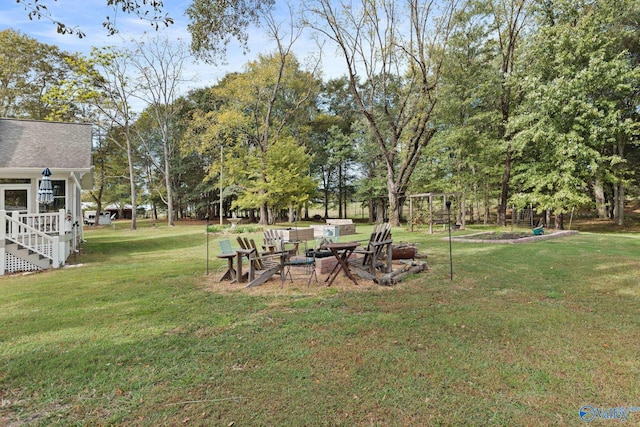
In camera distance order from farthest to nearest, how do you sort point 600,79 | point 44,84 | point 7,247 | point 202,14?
point 44,84 → point 600,79 → point 7,247 → point 202,14

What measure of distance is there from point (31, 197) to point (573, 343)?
1533cm

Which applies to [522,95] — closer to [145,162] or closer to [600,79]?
[600,79]

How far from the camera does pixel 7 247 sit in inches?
345

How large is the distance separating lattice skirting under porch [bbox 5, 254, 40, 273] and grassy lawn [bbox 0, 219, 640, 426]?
9.22 feet

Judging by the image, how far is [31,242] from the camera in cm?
929

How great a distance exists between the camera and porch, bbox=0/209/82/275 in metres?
8.77

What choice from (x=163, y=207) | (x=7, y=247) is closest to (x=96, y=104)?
(x=163, y=207)

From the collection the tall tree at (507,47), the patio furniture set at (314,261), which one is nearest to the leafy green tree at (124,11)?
the patio furniture set at (314,261)

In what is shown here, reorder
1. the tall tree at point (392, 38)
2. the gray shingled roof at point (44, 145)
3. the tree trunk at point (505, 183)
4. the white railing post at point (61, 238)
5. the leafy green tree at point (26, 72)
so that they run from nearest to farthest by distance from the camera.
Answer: the white railing post at point (61, 238)
the gray shingled roof at point (44, 145)
the tall tree at point (392, 38)
the tree trunk at point (505, 183)
the leafy green tree at point (26, 72)

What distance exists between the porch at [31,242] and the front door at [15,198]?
8.44 feet

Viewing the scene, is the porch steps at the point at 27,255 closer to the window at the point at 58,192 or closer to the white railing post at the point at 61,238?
the white railing post at the point at 61,238

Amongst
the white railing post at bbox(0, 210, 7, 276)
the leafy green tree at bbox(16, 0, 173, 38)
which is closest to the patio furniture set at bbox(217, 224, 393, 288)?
the leafy green tree at bbox(16, 0, 173, 38)

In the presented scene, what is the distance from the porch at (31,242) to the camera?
8766 mm

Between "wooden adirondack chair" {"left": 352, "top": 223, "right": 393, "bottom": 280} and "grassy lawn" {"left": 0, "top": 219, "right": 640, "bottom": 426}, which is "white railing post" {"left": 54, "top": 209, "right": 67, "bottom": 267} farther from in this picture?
"wooden adirondack chair" {"left": 352, "top": 223, "right": 393, "bottom": 280}
